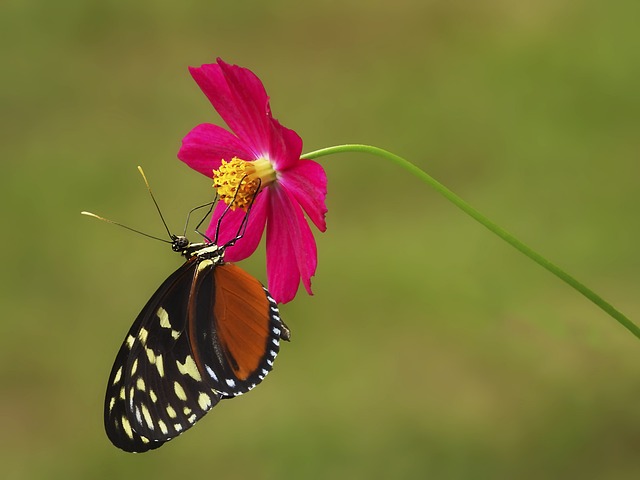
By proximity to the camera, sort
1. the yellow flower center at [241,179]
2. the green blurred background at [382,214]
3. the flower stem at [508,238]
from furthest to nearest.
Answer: the green blurred background at [382,214] < the yellow flower center at [241,179] < the flower stem at [508,238]

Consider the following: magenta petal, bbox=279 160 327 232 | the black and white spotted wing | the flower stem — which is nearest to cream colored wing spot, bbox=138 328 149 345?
the black and white spotted wing

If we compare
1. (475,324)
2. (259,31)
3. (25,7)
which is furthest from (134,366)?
Answer: (25,7)

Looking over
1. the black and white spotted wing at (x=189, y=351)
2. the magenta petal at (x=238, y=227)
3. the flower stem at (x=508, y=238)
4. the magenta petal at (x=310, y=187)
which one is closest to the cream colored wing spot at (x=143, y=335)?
the black and white spotted wing at (x=189, y=351)

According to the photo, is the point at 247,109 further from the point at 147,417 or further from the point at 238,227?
the point at 147,417

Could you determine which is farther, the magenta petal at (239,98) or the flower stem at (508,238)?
the magenta petal at (239,98)

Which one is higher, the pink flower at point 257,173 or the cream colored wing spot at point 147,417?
the pink flower at point 257,173

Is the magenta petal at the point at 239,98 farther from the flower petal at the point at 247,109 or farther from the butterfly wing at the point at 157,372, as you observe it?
the butterfly wing at the point at 157,372

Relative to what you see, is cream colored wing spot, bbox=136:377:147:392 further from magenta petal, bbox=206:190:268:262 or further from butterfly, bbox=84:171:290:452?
magenta petal, bbox=206:190:268:262

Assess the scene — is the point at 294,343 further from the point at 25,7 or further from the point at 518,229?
the point at 25,7
